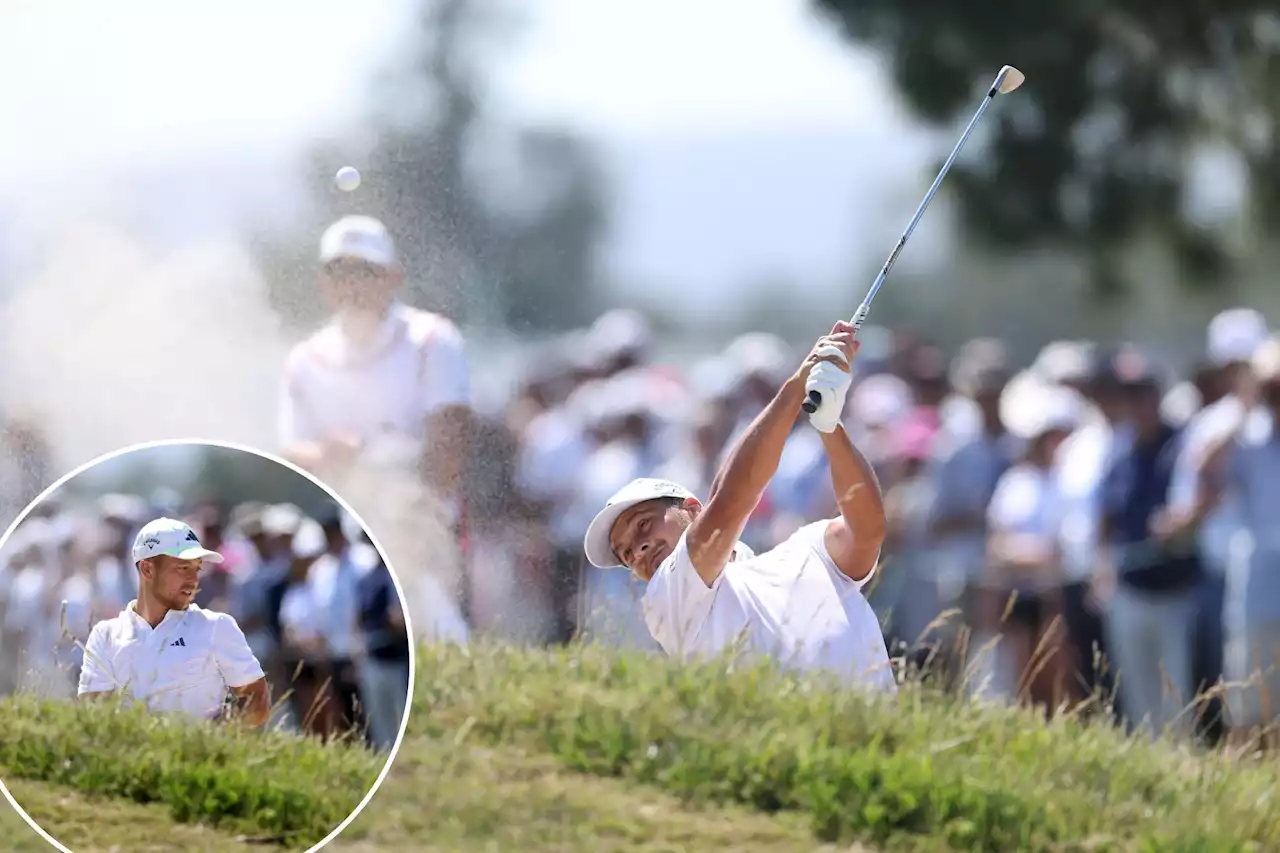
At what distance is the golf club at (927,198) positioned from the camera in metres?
5.01

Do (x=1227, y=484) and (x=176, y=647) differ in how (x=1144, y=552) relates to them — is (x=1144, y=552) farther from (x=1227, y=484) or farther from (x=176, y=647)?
(x=176, y=647)

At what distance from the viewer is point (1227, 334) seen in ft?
19.9

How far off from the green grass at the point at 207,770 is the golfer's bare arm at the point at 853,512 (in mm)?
1284

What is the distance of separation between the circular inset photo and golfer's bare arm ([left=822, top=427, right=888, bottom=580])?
113 cm

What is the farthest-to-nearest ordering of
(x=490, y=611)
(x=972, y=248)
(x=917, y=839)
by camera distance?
(x=972, y=248)
(x=490, y=611)
(x=917, y=839)

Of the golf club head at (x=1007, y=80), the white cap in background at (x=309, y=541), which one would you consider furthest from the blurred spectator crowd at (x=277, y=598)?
the golf club head at (x=1007, y=80)

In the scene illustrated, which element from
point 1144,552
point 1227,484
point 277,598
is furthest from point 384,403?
point 1227,484

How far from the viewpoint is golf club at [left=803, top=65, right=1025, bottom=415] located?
5.01 metres

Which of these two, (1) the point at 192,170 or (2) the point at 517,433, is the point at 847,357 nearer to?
(2) the point at 517,433

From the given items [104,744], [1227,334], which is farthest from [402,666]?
[1227,334]

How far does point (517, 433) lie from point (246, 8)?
1.40 m

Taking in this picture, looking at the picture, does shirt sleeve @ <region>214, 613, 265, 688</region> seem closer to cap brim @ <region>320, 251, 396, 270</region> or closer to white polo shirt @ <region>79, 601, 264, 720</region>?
white polo shirt @ <region>79, 601, 264, 720</region>

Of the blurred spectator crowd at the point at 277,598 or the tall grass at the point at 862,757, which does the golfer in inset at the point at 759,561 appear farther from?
the blurred spectator crowd at the point at 277,598

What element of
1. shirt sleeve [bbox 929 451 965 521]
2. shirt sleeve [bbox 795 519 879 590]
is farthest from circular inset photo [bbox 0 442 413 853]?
shirt sleeve [bbox 929 451 965 521]
